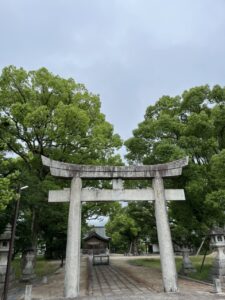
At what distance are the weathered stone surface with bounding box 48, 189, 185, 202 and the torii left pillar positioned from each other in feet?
1.17

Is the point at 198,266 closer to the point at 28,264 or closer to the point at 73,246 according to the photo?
the point at 28,264

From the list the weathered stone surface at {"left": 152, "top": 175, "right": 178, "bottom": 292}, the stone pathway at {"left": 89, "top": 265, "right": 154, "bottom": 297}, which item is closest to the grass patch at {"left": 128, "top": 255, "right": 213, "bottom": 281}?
the stone pathway at {"left": 89, "top": 265, "right": 154, "bottom": 297}

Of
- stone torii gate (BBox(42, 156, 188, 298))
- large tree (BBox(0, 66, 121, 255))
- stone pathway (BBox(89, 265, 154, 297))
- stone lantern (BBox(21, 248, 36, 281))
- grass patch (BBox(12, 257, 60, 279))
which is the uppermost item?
large tree (BBox(0, 66, 121, 255))

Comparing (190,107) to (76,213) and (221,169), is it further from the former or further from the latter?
(76,213)

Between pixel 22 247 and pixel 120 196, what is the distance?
7.41 metres

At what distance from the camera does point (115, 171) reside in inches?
506

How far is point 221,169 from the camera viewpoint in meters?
13.0

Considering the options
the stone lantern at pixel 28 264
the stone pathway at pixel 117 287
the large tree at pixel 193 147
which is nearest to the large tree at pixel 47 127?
the stone lantern at pixel 28 264

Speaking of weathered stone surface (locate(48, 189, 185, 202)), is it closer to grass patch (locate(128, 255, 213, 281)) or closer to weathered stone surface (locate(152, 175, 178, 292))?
weathered stone surface (locate(152, 175, 178, 292))

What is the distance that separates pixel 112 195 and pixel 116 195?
202 millimetres

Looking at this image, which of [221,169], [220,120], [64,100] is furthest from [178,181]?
[64,100]

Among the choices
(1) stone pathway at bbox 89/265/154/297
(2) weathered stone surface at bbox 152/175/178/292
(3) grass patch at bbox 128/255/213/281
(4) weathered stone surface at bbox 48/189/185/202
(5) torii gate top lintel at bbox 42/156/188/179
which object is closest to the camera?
(2) weathered stone surface at bbox 152/175/178/292

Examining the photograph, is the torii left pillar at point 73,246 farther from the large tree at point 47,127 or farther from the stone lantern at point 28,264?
the stone lantern at point 28,264

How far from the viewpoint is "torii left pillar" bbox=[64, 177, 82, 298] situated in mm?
10602
